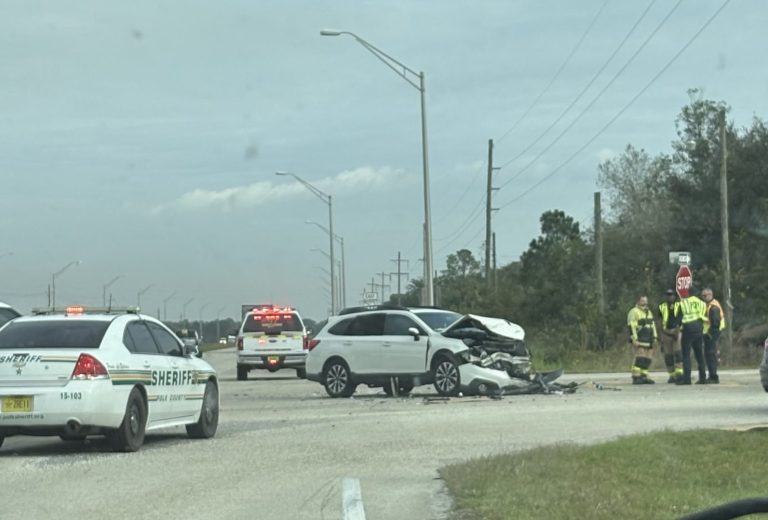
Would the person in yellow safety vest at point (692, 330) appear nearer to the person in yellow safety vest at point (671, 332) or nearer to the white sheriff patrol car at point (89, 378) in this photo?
the person in yellow safety vest at point (671, 332)

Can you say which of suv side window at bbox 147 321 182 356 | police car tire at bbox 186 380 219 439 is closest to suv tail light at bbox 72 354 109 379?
suv side window at bbox 147 321 182 356

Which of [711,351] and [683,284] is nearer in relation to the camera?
[711,351]

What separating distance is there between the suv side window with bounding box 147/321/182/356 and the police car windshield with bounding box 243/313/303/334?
759 inches

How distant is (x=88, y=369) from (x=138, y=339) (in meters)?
1.47

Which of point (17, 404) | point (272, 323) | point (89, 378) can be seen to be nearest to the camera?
point (17, 404)

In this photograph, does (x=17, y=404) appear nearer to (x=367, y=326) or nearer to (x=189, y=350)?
(x=189, y=350)

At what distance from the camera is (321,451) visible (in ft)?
46.2

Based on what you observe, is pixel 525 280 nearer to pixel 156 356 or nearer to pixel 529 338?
pixel 529 338

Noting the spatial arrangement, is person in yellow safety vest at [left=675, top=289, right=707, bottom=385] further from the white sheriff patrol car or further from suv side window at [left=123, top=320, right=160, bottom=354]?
suv side window at [left=123, top=320, right=160, bottom=354]

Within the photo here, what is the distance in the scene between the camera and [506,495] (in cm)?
991

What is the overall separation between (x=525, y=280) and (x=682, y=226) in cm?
1377

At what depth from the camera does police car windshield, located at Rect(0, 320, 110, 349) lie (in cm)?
1426

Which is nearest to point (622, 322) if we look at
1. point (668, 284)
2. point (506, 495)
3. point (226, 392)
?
point (668, 284)

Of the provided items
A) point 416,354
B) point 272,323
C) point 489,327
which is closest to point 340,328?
point 416,354
